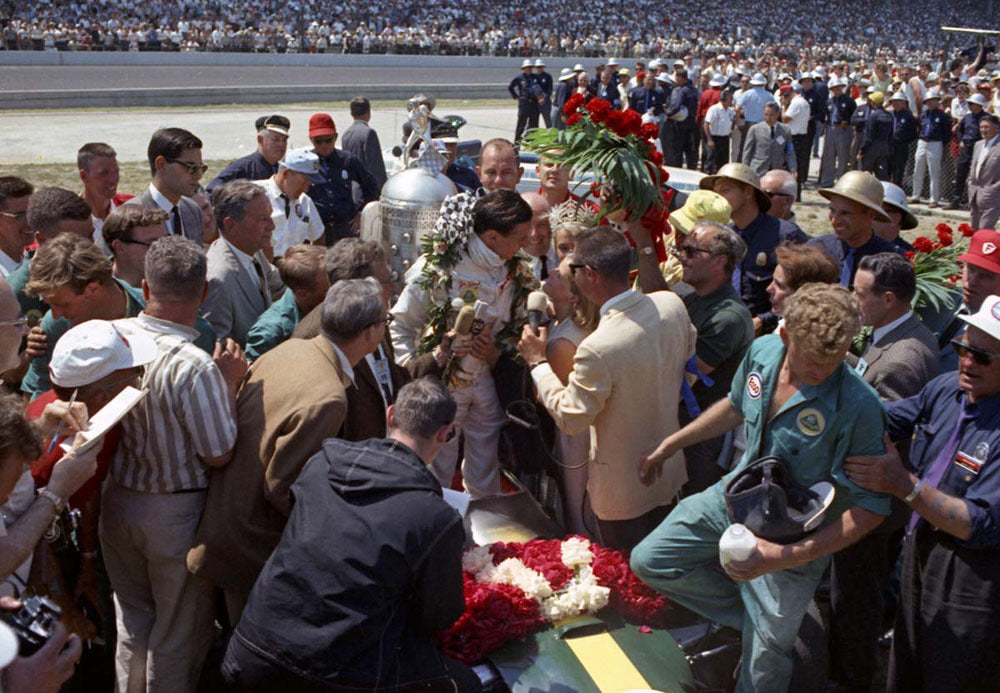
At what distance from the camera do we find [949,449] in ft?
12.1

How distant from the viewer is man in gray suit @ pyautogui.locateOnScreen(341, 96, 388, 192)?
10984mm

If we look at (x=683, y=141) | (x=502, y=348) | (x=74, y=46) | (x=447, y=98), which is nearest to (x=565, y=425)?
(x=502, y=348)

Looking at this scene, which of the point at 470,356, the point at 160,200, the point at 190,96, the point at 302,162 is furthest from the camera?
the point at 190,96

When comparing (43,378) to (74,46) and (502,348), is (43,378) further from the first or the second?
(74,46)

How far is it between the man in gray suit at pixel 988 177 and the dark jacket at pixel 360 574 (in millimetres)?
12903

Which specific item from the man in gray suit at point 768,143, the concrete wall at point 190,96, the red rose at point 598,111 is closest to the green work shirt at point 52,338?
the red rose at point 598,111

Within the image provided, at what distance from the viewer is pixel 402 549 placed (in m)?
3.03

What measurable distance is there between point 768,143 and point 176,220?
442 inches

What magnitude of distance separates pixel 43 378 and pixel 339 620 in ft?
7.96

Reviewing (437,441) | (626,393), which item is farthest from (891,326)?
(437,441)

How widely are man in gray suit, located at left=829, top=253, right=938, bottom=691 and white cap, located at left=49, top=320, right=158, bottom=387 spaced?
330cm

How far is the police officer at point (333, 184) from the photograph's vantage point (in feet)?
28.4

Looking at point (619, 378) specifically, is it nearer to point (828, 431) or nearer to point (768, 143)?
point (828, 431)

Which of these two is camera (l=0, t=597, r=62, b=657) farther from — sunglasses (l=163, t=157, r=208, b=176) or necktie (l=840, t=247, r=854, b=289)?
necktie (l=840, t=247, r=854, b=289)
